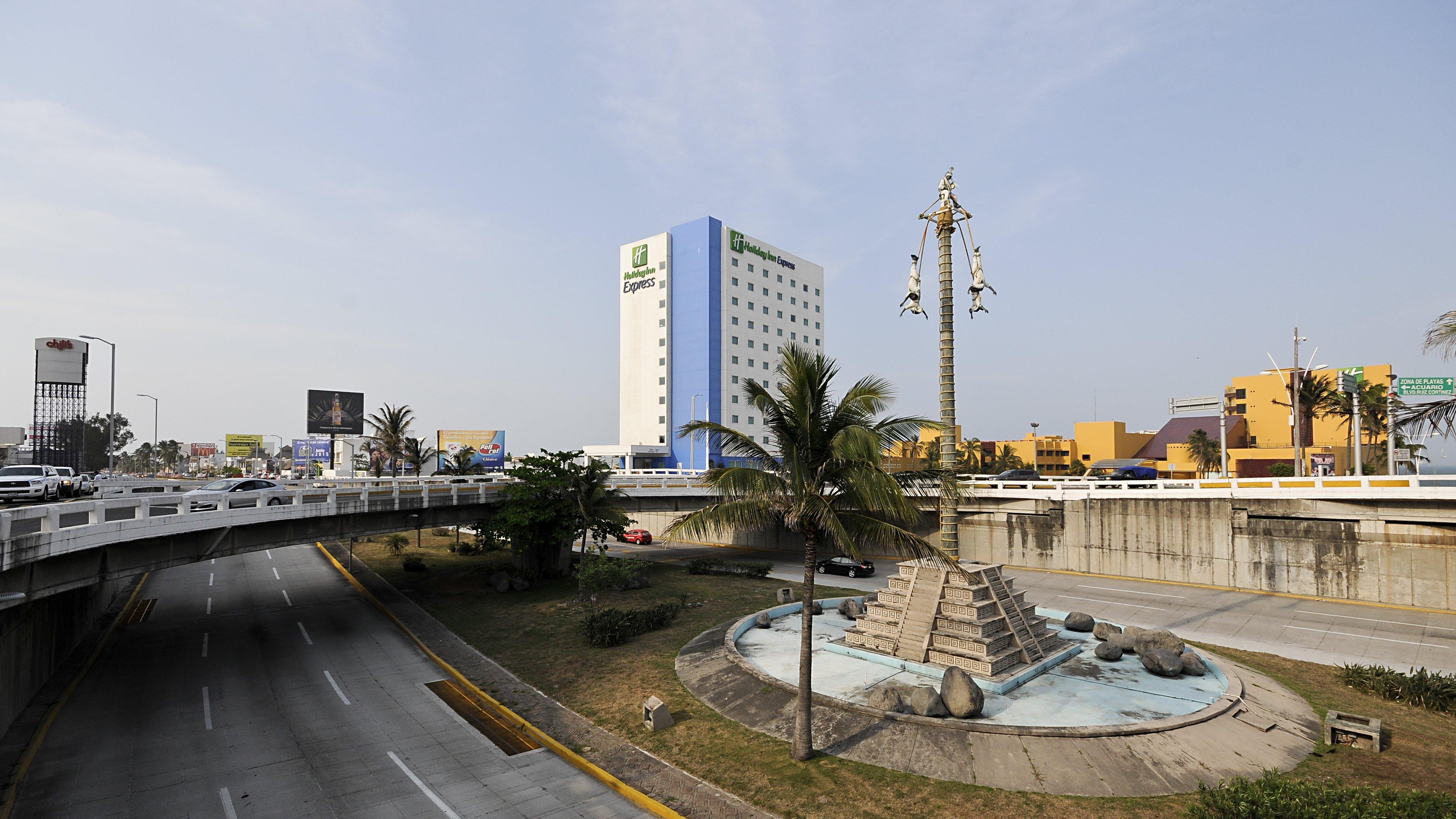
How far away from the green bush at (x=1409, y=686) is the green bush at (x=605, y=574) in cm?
2638

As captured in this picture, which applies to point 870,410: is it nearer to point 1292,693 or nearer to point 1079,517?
point 1292,693

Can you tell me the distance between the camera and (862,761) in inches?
547

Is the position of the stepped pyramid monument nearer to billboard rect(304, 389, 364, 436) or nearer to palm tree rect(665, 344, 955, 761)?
palm tree rect(665, 344, 955, 761)

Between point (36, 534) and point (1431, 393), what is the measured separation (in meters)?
63.4

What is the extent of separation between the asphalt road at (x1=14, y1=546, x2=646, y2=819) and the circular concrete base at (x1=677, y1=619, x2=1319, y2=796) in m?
5.12

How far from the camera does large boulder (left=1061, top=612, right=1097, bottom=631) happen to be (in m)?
23.2

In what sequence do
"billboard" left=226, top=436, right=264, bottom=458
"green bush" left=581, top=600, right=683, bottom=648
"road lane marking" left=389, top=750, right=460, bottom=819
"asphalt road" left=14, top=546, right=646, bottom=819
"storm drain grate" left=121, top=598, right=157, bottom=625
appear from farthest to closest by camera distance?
"billboard" left=226, top=436, right=264, bottom=458, "storm drain grate" left=121, top=598, right=157, bottom=625, "green bush" left=581, top=600, right=683, bottom=648, "asphalt road" left=14, top=546, right=646, bottom=819, "road lane marking" left=389, top=750, right=460, bottom=819

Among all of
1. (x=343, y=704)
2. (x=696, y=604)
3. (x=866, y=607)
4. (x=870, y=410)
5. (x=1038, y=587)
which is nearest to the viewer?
(x=870, y=410)

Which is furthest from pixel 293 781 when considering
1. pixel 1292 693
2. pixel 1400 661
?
pixel 1400 661

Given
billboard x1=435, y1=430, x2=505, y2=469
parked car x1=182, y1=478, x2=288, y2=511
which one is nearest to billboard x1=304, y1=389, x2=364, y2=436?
billboard x1=435, y1=430, x2=505, y2=469

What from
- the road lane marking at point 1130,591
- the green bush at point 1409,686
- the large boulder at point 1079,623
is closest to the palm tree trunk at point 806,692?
the large boulder at point 1079,623

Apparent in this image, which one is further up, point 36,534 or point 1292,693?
point 36,534

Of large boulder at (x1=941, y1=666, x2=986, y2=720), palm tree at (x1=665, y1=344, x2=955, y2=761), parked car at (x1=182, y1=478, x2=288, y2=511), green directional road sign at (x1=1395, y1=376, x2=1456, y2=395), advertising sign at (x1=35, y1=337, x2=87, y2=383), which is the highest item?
advertising sign at (x1=35, y1=337, x2=87, y2=383)

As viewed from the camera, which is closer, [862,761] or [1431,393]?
[862,761]
